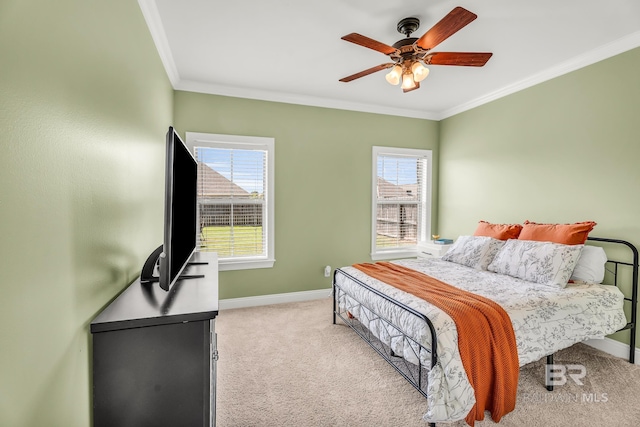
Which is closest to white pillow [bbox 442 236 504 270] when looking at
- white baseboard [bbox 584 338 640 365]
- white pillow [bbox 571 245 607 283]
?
white pillow [bbox 571 245 607 283]

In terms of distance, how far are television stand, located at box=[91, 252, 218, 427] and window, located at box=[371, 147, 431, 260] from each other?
3401mm

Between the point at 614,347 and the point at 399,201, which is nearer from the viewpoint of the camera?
the point at 614,347

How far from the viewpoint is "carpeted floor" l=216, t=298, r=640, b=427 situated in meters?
1.89

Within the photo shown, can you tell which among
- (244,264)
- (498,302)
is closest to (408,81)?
(498,302)

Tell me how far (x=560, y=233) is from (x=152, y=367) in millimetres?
3287

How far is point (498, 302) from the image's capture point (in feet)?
6.95

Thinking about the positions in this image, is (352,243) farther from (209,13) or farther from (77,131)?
(77,131)

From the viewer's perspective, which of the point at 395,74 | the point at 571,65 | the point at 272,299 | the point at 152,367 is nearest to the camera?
the point at 152,367

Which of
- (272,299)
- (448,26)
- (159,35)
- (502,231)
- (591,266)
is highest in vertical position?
(159,35)

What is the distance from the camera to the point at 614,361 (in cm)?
257

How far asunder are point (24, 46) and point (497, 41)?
308cm

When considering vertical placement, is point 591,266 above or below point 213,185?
below

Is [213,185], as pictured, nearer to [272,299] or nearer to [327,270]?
[272,299]

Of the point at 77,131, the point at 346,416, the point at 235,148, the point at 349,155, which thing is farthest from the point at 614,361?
the point at 235,148
